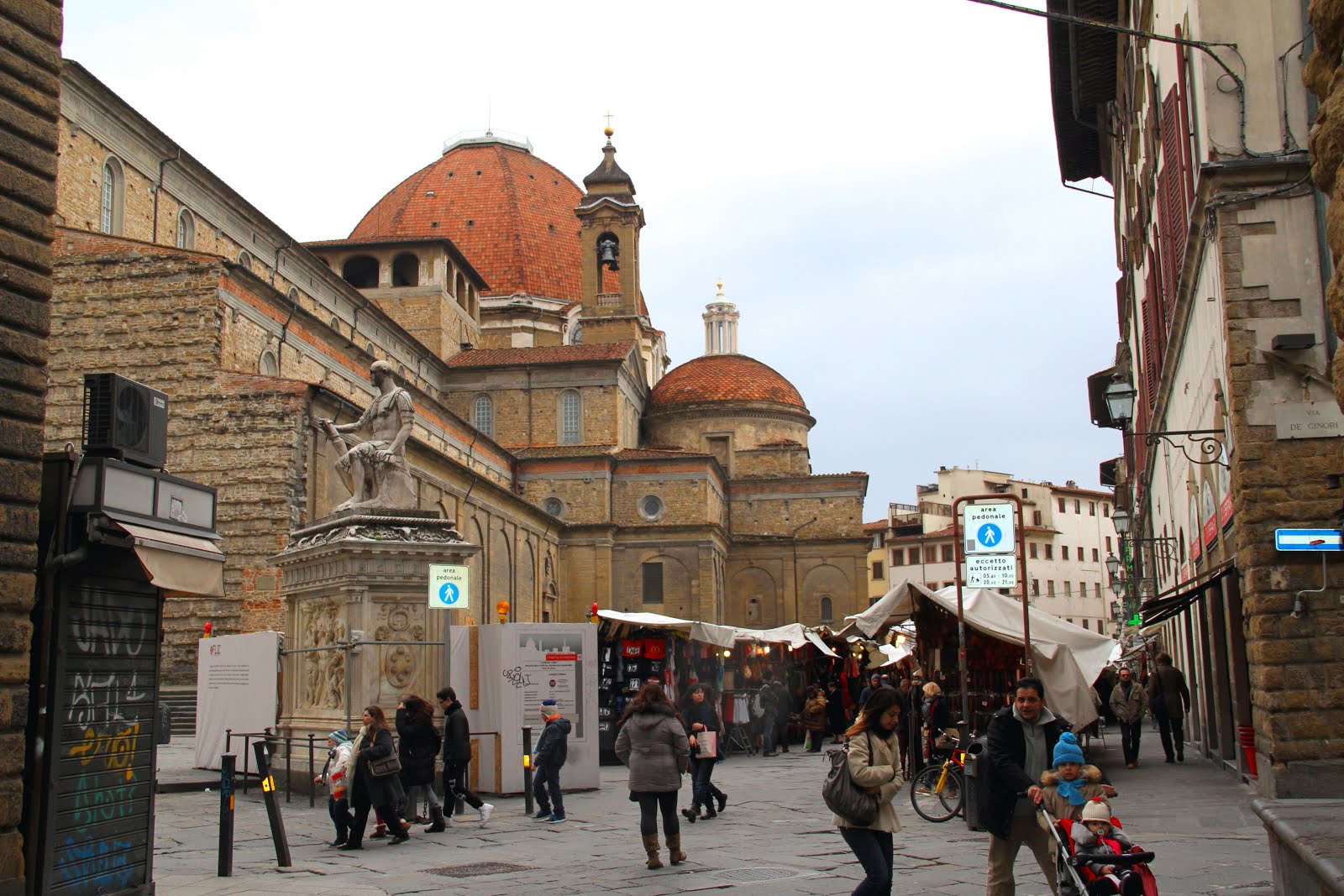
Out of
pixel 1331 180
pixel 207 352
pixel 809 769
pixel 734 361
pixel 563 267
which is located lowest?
pixel 809 769

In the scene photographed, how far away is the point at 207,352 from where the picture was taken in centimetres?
2509

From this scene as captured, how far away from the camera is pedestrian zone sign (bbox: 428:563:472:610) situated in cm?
1317

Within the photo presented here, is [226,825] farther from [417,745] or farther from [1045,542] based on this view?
[1045,542]

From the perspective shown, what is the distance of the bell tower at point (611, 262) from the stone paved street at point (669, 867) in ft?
131

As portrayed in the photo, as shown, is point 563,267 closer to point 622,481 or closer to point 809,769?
point 622,481

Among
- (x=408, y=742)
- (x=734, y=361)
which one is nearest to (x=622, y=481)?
(x=734, y=361)

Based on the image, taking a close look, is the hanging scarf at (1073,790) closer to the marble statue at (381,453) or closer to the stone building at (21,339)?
the stone building at (21,339)

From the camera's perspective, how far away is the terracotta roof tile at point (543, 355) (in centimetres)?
4888

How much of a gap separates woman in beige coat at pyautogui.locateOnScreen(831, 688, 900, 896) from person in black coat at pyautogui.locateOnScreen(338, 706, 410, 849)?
4835 millimetres

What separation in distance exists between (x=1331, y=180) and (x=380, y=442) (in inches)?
438

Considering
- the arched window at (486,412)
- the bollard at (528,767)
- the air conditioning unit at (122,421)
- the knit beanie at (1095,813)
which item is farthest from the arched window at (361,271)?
the knit beanie at (1095,813)

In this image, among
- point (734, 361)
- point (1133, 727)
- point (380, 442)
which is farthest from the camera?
point (734, 361)

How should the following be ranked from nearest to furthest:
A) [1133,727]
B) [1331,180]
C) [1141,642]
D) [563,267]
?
[1331,180] → [1133,727] → [1141,642] → [563,267]

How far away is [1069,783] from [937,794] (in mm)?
5715
